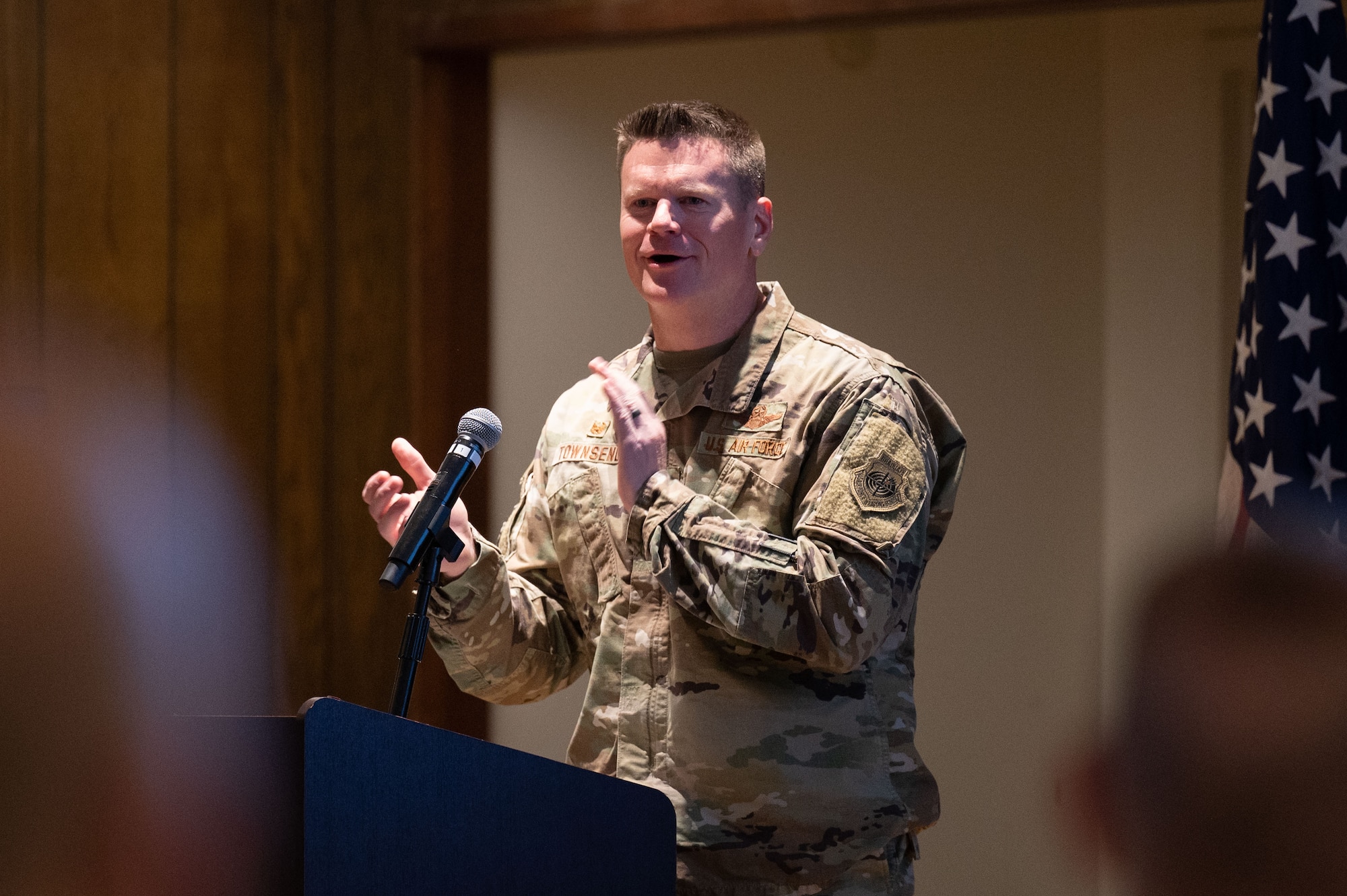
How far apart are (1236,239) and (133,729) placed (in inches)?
113

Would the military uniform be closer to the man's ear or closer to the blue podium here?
the man's ear

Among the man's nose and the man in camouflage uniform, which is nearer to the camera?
the man in camouflage uniform

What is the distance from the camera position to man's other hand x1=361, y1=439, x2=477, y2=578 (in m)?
1.79

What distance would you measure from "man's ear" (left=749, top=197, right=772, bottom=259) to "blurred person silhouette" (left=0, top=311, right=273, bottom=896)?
0.98 m

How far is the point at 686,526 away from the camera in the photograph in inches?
68.8

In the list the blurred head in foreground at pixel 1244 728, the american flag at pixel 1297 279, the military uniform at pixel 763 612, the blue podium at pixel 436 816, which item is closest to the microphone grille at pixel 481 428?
the military uniform at pixel 763 612

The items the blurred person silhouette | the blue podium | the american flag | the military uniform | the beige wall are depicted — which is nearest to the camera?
the blurred person silhouette

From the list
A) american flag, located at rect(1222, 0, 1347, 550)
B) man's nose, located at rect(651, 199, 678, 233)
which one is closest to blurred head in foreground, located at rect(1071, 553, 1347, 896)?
man's nose, located at rect(651, 199, 678, 233)

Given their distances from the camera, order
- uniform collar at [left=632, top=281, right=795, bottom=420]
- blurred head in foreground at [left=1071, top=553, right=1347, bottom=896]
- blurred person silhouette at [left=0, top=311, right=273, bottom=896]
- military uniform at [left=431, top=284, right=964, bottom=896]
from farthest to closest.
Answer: uniform collar at [left=632, top=281, right=795, bottom=420]
military uniform at [left=431, top=284, right=964, bottom=896]
blurred person silhouette at [left=0, top=311, right=273, bottom=896]
blurred head in foreground at [left=1071, top=553, right=1347, bottom=896]

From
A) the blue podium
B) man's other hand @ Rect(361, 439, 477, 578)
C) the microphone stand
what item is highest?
man's other hand @ Rect(361, 439, 477, 578)

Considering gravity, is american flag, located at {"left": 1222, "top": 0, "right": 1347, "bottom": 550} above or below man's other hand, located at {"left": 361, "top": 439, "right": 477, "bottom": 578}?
above

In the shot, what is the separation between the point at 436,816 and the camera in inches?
54.2

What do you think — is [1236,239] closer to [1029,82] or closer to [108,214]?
[1029,82]

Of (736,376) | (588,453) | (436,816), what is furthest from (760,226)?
(436,816)
